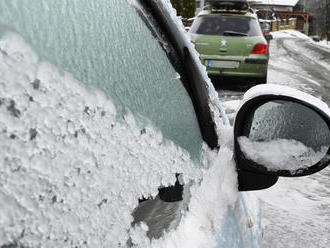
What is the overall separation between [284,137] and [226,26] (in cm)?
718

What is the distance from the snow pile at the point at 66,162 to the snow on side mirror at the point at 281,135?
0.30 m

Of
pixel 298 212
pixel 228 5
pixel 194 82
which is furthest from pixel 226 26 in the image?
pixel 194 82

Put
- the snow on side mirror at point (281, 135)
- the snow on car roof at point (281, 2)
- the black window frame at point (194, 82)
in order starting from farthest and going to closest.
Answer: the snow on car roof at point (281, 2) < the black window frame at point (194, 82) < the snow on side mirror at point (281, 135)

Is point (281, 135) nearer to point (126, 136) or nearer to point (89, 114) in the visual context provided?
point (126, 136)

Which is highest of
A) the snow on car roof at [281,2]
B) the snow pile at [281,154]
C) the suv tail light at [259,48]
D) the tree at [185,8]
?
the snow pile at [281,154]

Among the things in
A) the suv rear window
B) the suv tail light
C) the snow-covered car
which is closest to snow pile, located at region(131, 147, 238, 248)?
the snow-covered car

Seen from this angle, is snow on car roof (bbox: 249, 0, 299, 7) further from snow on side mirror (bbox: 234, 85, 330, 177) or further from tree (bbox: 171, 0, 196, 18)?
snow on side mirror (bbox: 234, 85, 330, 177)

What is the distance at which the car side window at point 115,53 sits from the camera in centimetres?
73

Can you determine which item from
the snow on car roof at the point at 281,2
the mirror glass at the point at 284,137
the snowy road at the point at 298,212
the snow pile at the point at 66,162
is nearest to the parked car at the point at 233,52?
the snowy road at the point at 298,212

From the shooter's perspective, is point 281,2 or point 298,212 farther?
point 281,2

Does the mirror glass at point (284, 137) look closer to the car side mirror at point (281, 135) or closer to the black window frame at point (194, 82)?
the car side mirror at point (281, 135)

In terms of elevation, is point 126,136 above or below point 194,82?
above

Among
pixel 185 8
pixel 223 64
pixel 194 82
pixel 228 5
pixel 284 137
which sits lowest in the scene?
pixel 185 8

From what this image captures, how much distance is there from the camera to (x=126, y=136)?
909 mm
